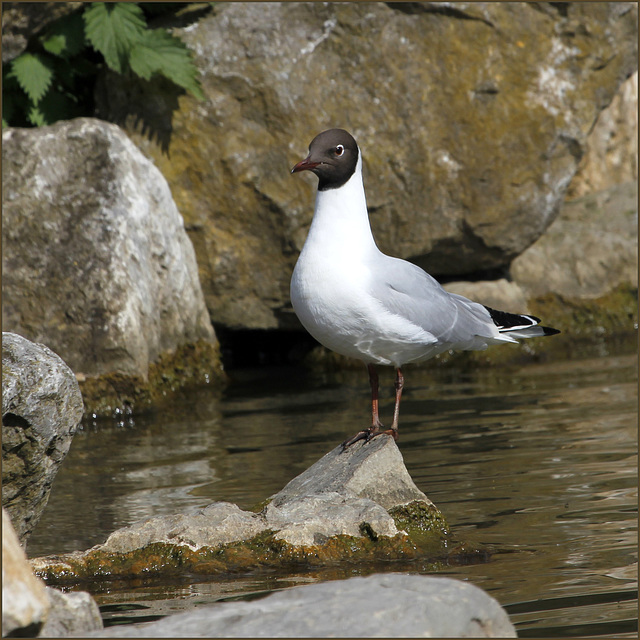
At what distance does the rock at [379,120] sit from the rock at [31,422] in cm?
480

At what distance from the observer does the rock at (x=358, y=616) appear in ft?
8.63

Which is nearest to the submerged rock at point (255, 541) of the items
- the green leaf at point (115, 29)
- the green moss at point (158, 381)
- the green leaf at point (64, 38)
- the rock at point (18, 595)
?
the rock at point (18, 595)

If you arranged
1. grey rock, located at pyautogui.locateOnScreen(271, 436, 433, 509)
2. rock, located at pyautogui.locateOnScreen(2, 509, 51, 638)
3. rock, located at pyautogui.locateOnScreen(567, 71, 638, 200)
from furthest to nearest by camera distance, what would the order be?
1. rock, located at pyautogui.locateOnScreen(567, 71, 638, 200)
2. grey rock, located at pyautogui.locateOnScreen(271, 436, 433, 509)
3. rock, located at pyautogui.locateOnScreen(2, 509, 51, 638)

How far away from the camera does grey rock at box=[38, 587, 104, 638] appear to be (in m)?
2.90

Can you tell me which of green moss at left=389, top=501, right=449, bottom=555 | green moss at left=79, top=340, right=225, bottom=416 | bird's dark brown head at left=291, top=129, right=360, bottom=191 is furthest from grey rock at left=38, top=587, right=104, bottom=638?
green moss at left=79, top=340, right=225, bottom=416

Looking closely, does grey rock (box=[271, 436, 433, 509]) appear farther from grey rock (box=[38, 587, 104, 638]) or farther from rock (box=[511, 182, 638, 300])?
rock (box=[511, 182, 638, 300])

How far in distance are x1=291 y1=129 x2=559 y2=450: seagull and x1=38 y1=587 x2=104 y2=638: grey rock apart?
1.94 meters

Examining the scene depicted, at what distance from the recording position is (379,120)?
29.3ft

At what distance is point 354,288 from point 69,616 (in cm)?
212

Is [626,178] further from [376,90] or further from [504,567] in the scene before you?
[504,567]

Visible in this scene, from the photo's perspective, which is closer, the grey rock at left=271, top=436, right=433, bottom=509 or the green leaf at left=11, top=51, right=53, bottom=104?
the grey rock at left=271, top=436, right=433, bottom=509

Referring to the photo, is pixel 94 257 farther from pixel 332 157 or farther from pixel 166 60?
pixel 332 157

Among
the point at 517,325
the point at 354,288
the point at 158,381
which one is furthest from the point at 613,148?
the point at 354,288

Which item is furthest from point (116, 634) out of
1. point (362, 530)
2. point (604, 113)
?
point (604, 113)
